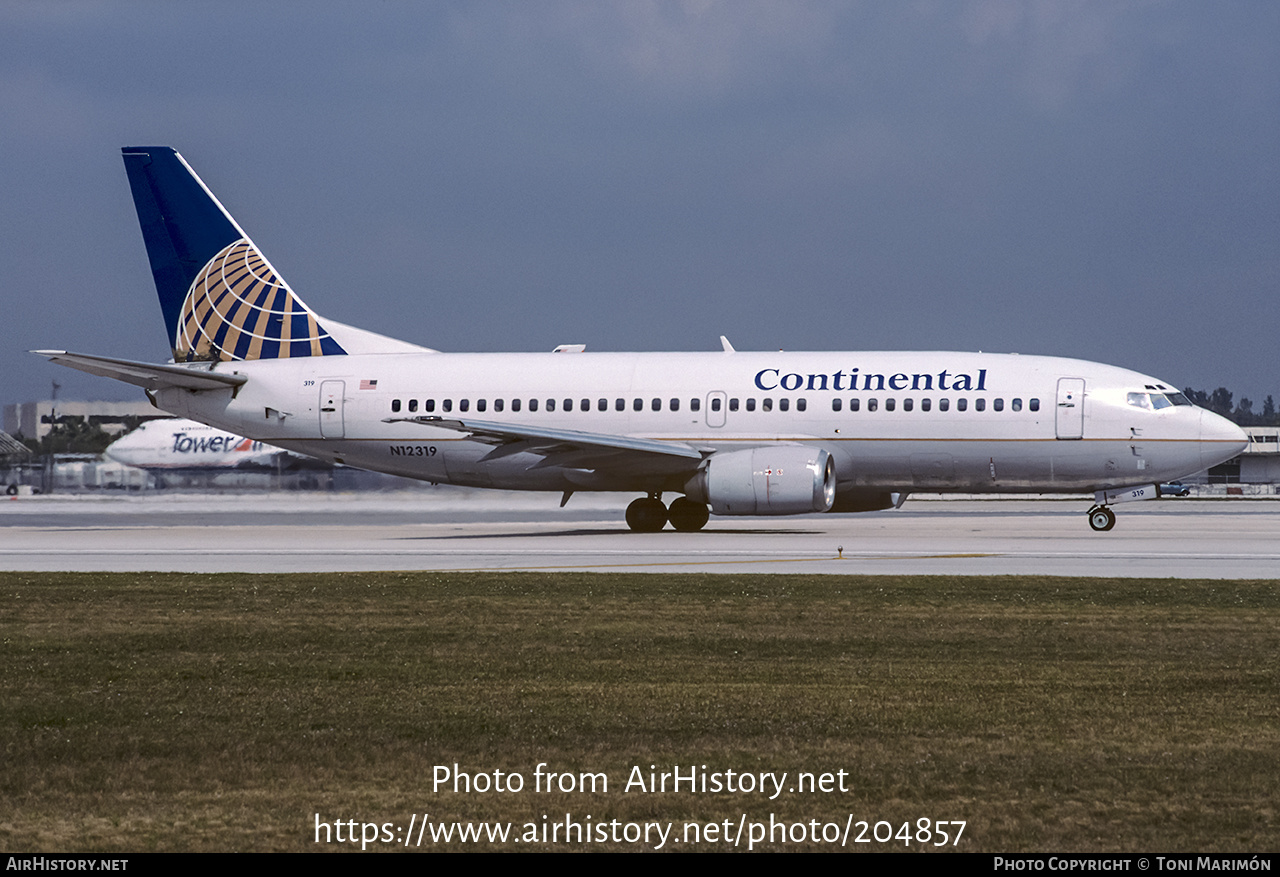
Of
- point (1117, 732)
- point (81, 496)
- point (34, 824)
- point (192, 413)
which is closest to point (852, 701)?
point (1117, 732)

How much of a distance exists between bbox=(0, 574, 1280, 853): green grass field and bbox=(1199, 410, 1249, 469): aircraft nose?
50.0 feet

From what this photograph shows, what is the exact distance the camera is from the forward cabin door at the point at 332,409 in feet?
114

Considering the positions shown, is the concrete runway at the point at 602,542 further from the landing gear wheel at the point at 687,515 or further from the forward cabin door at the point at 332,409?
the forward cabin door at the point at 332,409

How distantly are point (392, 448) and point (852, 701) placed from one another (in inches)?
1010

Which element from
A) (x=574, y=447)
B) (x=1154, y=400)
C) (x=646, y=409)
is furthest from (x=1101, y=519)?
(x=574, y=447)

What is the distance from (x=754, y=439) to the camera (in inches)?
1267

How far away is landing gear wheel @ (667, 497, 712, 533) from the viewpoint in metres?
33.6

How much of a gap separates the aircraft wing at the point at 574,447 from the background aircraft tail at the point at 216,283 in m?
5.62

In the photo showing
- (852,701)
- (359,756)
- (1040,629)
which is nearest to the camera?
(359,756)

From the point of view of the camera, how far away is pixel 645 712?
9.77 m

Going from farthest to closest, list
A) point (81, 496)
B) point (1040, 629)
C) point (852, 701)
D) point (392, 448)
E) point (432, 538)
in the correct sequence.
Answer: point (81, 496)
point (392, 448)
point (432, 538)
point (1040, 629)
point (852, 701)

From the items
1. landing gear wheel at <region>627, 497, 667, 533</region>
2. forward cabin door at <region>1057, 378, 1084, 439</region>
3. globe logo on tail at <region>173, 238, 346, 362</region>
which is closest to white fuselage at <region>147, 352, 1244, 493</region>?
forward cabin door at <region>1057, 378, 1084, 439</region>

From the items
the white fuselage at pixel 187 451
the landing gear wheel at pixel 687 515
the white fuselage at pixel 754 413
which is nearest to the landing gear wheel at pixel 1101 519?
the white fuselage at pixel 754 413
